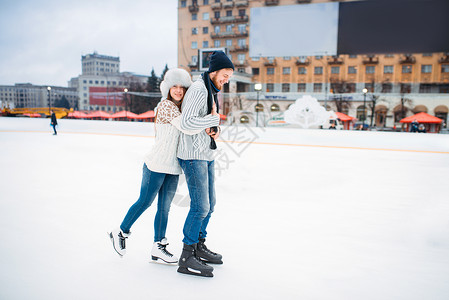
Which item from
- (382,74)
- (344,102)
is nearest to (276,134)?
(344,102)

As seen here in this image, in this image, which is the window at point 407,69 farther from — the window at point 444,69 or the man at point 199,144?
the man at point 199,144

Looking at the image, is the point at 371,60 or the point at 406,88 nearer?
the point at 406,88

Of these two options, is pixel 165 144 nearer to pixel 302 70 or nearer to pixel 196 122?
pixel 196 122

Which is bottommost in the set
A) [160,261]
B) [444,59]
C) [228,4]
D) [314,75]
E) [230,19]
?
[160,261]

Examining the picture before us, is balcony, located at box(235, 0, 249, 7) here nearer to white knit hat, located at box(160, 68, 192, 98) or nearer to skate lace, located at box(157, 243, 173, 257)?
white knit hat, located at box(160, 68, 192, 98)

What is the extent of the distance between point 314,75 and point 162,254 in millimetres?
38667

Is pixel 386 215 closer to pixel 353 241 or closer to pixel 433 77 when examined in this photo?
pixel 353 241

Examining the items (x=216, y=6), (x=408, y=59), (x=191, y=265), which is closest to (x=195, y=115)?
(x=191, y=265)

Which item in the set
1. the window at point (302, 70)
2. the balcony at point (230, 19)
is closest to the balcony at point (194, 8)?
the balcony at point (230, 19)

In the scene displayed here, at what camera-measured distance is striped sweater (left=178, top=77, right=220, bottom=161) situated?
178 centimetres

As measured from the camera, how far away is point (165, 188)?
2.11 metres

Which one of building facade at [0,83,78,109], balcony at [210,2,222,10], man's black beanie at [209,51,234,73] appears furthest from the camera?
building facade at [0,83,78,109]

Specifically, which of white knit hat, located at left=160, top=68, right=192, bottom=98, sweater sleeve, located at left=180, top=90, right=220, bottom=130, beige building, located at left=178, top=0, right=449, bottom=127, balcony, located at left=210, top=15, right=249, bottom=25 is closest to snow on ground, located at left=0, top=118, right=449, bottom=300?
sweater sleeve, located at left=180, top=90, right=220, bottom=130

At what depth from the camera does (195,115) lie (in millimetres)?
1791
